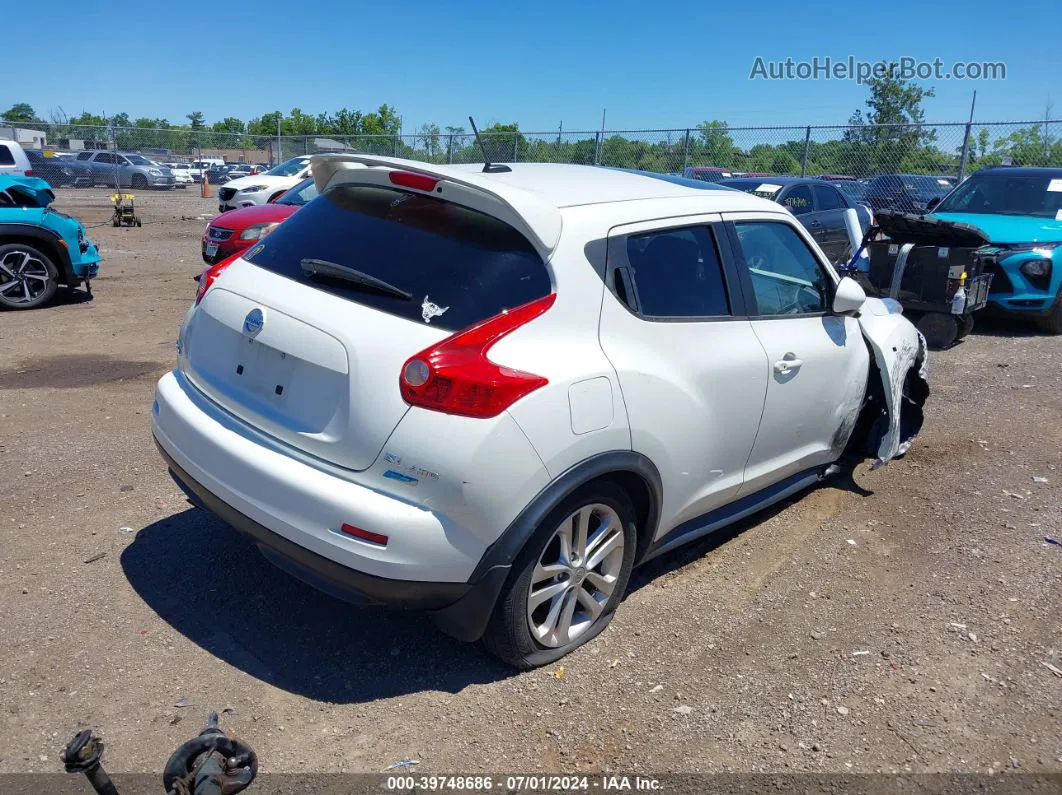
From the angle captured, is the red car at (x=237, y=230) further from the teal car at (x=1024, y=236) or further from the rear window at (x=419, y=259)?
the teal car at (x=1024, y=236)

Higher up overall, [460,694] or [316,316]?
[316,316]

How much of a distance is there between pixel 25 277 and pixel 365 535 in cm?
872

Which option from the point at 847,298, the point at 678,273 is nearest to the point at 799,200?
the point at 847,298

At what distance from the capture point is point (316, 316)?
3.02 m

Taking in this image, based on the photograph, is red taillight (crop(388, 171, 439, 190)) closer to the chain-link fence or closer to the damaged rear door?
the damaged rear door

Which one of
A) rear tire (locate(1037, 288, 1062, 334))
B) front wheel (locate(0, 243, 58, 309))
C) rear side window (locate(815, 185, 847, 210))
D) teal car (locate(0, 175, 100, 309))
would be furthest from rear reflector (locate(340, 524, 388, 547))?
rear side window (locate(815, 185, 847, 210))

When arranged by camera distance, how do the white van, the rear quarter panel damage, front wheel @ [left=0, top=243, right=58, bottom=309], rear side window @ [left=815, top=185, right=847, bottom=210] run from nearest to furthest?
the rear quarter panel damage → front wheel @ [left=0, top=243, right=58, bottom=309] → rear side window @ [left=815, top=185, right=847, bottom=210] → the white van

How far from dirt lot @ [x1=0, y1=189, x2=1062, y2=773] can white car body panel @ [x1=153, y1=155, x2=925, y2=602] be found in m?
0.58

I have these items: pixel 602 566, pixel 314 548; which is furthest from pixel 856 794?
Result: pixel 314 548

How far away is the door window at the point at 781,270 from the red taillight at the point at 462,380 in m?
1.65

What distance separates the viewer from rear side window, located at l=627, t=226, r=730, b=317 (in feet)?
11.2

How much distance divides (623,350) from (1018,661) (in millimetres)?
2139

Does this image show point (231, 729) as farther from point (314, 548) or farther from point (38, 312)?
point (38, 312)

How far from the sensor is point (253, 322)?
10.4 ft
